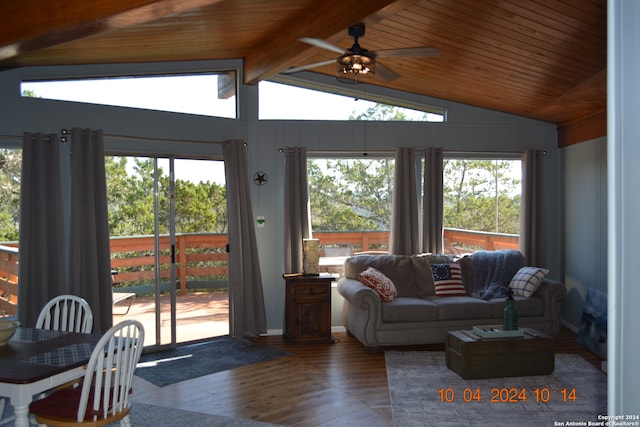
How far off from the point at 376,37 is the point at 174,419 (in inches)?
142

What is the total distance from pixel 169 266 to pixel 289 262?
134 centimetres

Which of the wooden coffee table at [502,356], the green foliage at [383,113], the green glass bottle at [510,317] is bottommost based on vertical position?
the wooden coffee table at [502,356]

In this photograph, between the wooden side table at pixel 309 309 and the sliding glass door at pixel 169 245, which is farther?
the wooden side table at pixel 309 309

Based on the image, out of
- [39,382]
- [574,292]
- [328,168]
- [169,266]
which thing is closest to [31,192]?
[169,266]

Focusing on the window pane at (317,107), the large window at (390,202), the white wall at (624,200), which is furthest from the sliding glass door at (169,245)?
the white wall at (624,200)

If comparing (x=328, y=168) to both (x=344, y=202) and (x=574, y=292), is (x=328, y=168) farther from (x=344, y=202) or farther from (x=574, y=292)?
(x=574, y=292)

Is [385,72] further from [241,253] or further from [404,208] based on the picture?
[241,253]

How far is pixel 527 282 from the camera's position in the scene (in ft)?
19.5

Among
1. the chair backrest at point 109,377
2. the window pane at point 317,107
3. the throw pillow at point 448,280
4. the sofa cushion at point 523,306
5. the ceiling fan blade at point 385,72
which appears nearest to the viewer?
the chair backrest at point 109,377

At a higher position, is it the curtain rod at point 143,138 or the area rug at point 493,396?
the curtain rod at point 143,138

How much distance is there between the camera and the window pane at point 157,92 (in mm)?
5125

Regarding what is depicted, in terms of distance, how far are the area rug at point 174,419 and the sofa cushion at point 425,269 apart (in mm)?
2939

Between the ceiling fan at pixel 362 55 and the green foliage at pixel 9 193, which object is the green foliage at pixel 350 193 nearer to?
the ceiling fan at pixel 362 55

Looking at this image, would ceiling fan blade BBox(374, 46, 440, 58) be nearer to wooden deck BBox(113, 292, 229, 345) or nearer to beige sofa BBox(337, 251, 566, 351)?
beige sofa BBox(337, 251, 566, 351)
